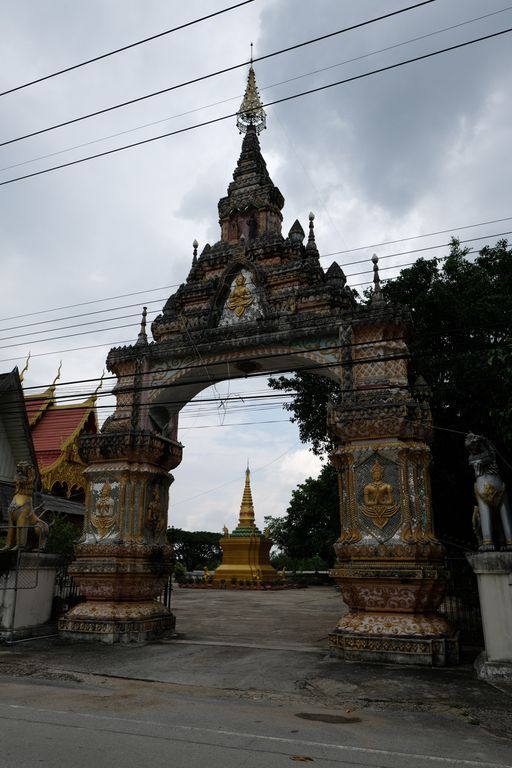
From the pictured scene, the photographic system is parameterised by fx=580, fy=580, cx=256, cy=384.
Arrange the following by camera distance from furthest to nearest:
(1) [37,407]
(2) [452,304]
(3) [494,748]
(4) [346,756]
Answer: (1) [37,407] < (2) [452,304] < (3) [494,748] < (4) [346,756]

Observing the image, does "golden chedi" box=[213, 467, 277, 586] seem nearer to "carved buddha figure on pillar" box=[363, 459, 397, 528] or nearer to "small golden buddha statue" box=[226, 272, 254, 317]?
"small golden buddha statue" box=[226, 272, 254, 317]

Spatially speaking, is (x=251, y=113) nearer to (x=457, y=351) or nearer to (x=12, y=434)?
(x=457, y=351)

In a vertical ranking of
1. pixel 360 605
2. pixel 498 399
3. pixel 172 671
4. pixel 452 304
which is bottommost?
pixel 172 671

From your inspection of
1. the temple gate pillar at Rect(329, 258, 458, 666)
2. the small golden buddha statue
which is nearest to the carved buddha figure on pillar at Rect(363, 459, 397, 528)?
the temple gate pillar at Rect(329, 258, 458, 666)

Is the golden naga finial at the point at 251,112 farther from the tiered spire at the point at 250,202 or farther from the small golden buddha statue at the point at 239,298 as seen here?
the small golden buddha statue at the point at 239,298

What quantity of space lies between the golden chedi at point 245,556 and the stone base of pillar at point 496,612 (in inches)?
938

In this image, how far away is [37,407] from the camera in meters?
29.5

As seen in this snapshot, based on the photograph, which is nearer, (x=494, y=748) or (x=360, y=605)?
(x=494, y=748)

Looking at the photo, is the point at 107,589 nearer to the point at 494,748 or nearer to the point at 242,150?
the point at 494,748

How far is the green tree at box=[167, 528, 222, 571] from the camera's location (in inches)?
2130

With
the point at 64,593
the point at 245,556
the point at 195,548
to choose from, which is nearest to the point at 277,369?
the point at 64,593

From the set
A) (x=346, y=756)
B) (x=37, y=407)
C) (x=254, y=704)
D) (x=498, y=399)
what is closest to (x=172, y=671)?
(x=254, y=704)

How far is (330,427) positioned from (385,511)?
1.76 meters

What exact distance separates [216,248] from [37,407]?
18.9m
